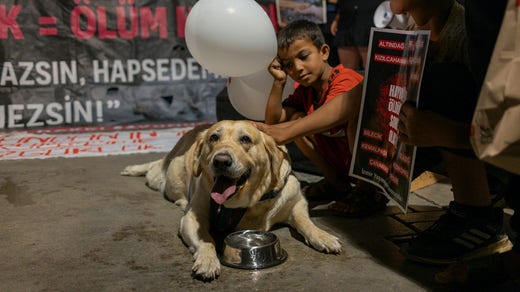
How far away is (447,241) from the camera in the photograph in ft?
6.72

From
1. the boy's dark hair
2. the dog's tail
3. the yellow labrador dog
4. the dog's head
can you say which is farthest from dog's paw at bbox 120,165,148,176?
the boy's dark hair

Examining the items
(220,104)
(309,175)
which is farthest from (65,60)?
(309,175)

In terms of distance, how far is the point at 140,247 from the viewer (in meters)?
2.25

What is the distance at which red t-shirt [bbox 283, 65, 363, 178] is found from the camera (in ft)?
9.05

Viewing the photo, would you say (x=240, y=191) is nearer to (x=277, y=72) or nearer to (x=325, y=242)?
(x=325, y=242)

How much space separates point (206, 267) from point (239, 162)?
452 mm

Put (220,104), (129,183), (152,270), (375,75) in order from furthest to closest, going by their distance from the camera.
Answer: (220,104) < (129,183) < (375,75) < (152,270)

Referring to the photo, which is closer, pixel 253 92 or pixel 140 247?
pixel 140 247

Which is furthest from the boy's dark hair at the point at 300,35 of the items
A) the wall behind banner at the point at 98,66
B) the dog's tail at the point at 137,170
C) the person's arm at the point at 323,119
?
the wall behind banner at the point at 98,66

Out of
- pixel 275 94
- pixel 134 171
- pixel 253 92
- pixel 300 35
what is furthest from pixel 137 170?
pixel 300 35

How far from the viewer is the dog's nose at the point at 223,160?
2107mm

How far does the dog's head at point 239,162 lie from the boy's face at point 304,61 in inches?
23.7

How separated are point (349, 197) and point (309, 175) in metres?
0.80

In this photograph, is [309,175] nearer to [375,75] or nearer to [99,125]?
[375,75]
